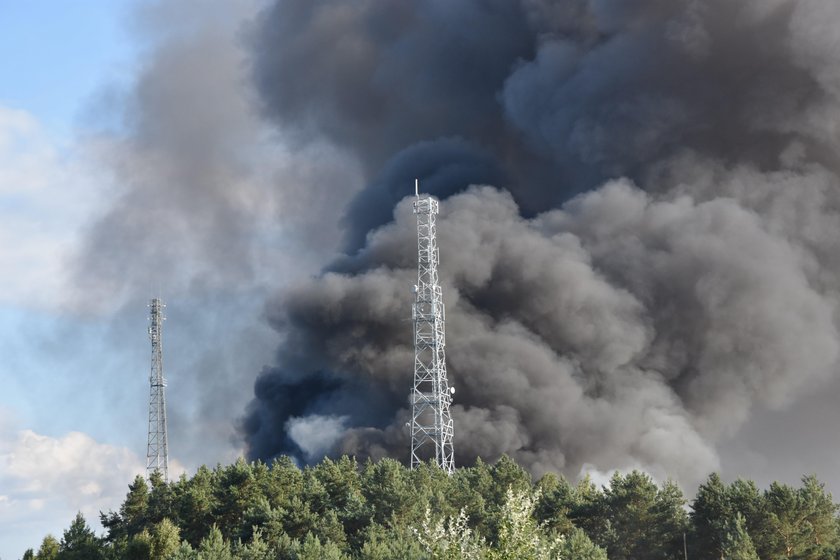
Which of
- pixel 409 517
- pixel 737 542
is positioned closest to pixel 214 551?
pixel 409 517

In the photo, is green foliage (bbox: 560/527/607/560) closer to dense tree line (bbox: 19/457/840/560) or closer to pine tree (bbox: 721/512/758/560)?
dense tree line (bbox: 19/457/840/560)

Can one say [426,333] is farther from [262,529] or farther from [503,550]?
[503,550]

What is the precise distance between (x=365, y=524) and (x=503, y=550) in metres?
32.3

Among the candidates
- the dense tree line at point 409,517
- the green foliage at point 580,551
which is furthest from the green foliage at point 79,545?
the green foliage at point 580,551

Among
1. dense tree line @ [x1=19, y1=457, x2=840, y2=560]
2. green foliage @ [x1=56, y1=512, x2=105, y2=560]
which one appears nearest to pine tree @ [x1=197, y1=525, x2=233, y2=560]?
dense tree line @ [x1=19, y1=457, x2=840, y2=560]

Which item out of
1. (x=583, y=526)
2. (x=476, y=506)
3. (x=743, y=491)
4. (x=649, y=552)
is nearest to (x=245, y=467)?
(x=476, y=506)

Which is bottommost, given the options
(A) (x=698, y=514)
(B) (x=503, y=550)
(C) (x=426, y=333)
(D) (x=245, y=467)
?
(B) (x=503, y=550)

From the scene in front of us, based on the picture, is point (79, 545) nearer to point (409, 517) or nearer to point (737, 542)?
point (409, 517)

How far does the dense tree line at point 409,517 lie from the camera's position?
49656 millimetres

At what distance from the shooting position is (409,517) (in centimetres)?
5856

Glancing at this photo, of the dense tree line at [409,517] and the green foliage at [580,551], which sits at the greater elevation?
the dense tree line at [409,517]

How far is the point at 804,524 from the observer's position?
5144 cm

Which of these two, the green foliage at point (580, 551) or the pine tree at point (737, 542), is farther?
the pine tree at point (737, 542)

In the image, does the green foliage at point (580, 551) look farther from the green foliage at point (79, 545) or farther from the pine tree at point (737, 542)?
the green foliage at point (79, 545)
